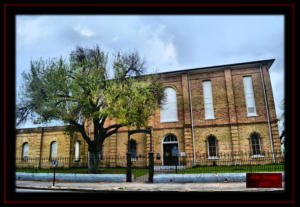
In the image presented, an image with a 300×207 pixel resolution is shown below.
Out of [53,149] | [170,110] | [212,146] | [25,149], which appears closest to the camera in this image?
[212,146]

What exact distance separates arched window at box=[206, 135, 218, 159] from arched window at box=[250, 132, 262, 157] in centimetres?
332

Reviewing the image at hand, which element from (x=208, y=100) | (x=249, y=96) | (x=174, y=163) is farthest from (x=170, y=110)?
(x=249, y=96)

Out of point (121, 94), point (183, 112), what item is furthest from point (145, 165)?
point (121, 94)

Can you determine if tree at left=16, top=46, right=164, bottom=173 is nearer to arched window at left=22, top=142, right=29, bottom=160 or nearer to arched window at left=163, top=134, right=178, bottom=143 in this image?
arched window at left=163, top=134, right=178, bottom=143

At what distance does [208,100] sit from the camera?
22219mm

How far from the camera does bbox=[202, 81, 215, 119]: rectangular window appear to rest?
21.8 metres

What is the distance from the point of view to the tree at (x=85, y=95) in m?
14.7

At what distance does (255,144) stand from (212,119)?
4613 millimetres

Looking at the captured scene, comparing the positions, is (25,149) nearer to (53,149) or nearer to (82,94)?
(53,149)

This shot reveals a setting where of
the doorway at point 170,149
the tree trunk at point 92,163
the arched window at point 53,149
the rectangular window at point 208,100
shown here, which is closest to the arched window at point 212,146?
the rectangular window at point 208,100

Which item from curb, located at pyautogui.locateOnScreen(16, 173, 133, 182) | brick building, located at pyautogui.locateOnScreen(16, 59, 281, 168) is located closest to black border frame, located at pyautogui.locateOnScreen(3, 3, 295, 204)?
curb, located at pyautogui.locateOnScreen(16, 173, 133, 182)

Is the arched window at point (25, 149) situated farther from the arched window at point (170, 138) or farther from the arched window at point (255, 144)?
the arched window at point (255, 144)
